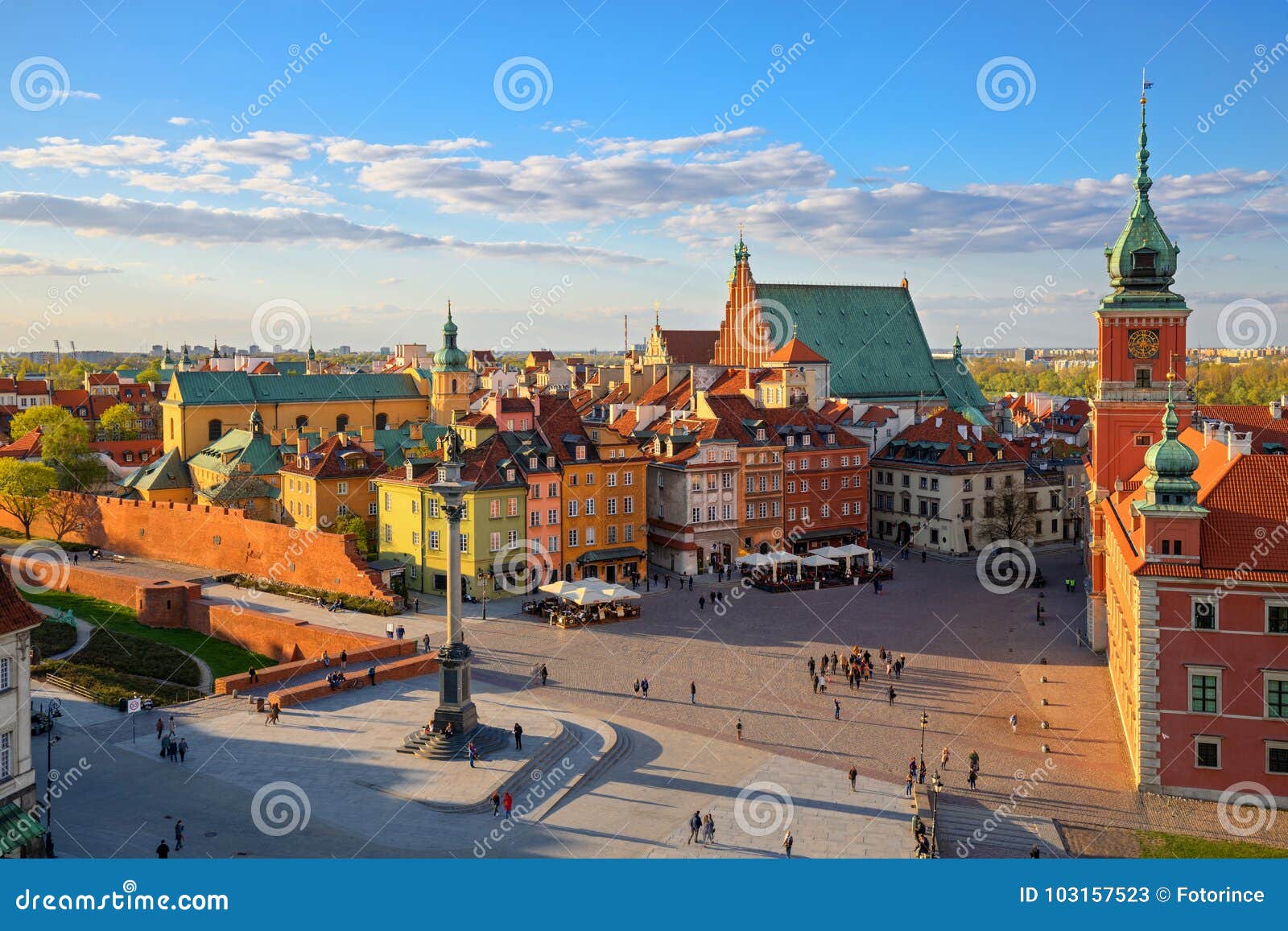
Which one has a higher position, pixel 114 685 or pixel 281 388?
pixel 281 388

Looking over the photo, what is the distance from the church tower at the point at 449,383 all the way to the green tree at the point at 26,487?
28.5m

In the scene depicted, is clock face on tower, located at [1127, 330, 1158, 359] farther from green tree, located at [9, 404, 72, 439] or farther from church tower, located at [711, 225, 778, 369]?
green tree, located at [9, 404, 72, 439]

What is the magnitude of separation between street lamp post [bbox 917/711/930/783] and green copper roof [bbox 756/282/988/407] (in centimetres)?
5081

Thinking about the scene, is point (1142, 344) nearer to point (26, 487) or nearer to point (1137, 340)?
point (1137, 340)

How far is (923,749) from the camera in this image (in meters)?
32.8

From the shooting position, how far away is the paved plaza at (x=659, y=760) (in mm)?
26859

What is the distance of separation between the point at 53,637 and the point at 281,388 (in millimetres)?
43695

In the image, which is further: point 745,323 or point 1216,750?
point 745,323

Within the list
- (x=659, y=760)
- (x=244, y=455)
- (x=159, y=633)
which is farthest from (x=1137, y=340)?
(x=244, y=455)

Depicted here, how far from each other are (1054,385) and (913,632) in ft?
542

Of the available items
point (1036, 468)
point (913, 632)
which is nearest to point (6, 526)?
point (913, 632)

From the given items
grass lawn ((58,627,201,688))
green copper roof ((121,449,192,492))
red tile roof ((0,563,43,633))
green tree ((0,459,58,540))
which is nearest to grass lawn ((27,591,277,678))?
grass lawn ((58,627,201,688))

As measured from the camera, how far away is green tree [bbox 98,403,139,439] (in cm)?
9981

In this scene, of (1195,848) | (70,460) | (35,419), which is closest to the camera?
(1195,848)
